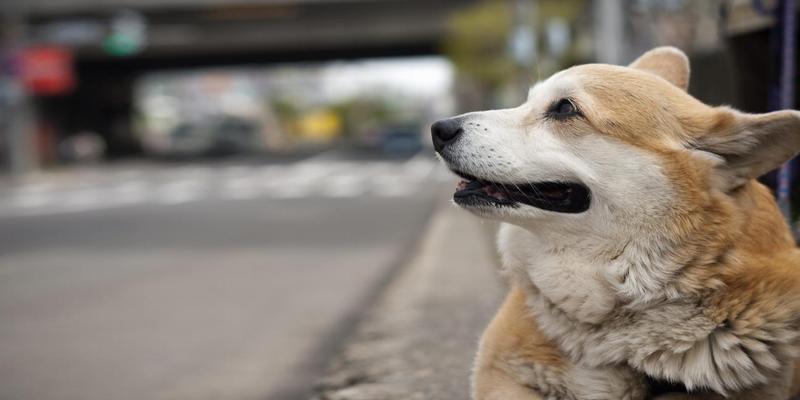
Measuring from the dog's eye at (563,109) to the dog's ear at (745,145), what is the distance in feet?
1.64

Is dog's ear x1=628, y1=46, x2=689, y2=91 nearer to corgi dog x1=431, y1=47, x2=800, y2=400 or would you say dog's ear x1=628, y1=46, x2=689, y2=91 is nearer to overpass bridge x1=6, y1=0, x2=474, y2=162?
corgi dog x1=431, y1=47, x2=800, y2=400

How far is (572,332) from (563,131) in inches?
31.8

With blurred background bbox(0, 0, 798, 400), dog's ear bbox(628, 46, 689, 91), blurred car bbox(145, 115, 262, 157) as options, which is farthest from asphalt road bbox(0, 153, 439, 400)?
blurred car bbox(145, 115, 262, 157)

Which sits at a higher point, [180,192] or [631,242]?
[631,242]

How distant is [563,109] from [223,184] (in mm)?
21247

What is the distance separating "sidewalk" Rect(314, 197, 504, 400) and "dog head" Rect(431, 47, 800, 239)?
37.0 inches

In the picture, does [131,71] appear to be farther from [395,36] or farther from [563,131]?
[563,131]

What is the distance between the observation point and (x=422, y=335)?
15.8ft

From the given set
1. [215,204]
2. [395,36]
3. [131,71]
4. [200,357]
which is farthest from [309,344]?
[131,71]

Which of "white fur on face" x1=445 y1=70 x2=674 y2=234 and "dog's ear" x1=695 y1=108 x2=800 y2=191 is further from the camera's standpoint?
"white fur on face" x1=445 y1=70 x2=674 y2=234

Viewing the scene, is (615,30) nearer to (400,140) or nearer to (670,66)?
(670,66)

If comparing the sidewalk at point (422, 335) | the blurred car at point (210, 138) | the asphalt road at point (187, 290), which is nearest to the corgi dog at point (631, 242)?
the sidewalk at point (422, 335)

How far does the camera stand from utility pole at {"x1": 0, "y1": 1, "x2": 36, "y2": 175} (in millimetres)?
29766

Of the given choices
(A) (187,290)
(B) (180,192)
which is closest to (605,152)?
(A) (187,290)
